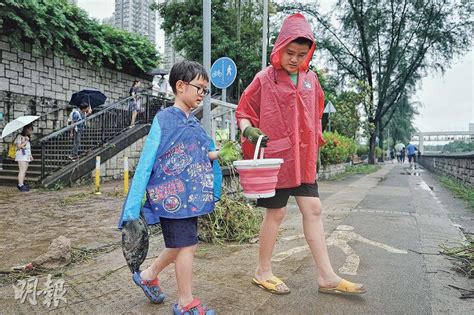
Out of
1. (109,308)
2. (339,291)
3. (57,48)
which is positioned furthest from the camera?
(57,48)

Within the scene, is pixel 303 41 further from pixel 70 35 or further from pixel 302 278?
pixel 70 35

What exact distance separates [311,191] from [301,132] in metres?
0.41

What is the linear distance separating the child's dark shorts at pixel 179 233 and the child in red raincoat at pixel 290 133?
26.2 inches

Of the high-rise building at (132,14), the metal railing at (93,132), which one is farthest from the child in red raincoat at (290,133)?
the high-rise building at (132,14)

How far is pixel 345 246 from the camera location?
3.72m

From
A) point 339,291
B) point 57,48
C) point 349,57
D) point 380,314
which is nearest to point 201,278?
point 339,291

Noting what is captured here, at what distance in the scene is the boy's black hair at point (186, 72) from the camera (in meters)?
2.15

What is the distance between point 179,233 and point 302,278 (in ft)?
3.92

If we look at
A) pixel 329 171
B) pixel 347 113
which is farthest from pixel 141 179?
pixel 347 113

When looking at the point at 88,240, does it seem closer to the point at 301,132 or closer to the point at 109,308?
the point at 109,308

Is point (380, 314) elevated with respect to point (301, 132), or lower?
lower

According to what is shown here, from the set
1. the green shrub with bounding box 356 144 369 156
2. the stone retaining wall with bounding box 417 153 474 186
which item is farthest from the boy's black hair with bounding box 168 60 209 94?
the green shrub with bounding box 356 144 369 156

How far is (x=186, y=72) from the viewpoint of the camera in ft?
7.07

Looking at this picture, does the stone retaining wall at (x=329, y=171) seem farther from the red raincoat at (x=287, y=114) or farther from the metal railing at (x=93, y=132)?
the red raincoat at (x=287, y=114)
